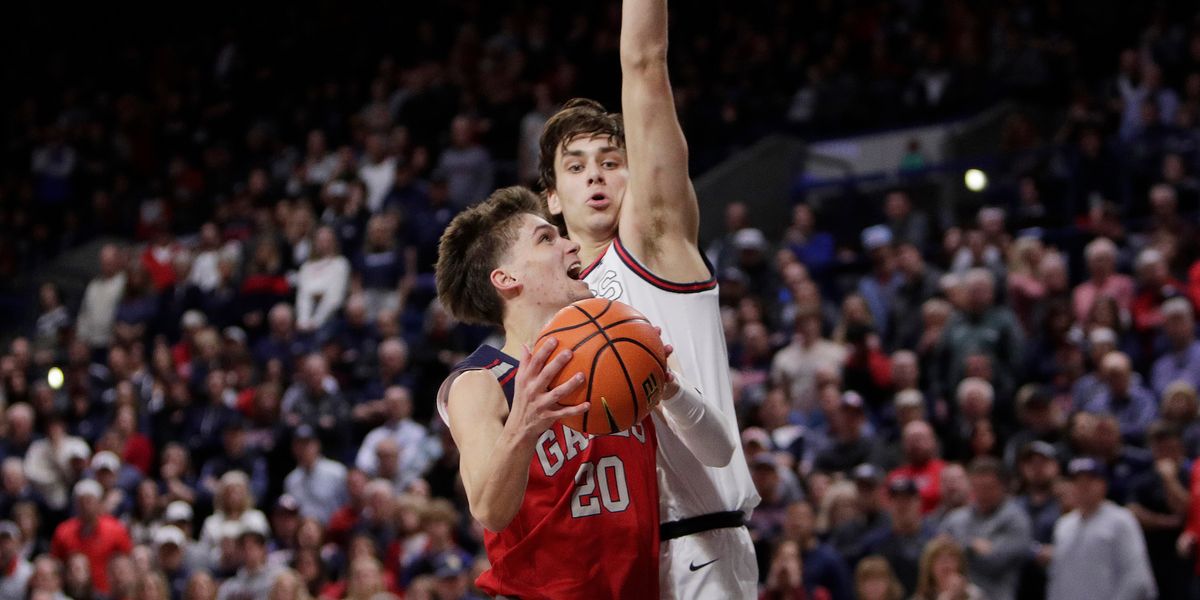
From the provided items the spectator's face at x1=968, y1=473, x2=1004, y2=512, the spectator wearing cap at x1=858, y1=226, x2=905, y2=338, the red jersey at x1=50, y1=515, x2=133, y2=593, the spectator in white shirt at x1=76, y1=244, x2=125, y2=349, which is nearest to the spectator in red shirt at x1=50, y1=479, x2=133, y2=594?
the red jersey at x1=50, y1=515, x2=133, y2=593

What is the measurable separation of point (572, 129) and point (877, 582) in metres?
4.25

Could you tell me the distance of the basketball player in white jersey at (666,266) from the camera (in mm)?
4426

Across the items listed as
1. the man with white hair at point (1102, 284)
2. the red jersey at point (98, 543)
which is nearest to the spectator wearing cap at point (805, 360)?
the man with white hair at point (1102, 284)

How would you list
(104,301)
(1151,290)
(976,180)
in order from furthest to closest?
(104,301) < (976,180) < (1151,290)

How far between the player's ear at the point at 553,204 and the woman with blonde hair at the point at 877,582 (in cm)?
407

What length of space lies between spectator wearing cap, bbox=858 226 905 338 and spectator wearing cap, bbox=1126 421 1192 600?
→ 297cm

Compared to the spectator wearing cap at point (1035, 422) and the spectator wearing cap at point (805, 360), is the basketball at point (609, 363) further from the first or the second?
the spectator wearing cap at point (805, 360)

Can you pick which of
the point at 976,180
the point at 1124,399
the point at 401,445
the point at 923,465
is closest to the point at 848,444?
the point at 923,465

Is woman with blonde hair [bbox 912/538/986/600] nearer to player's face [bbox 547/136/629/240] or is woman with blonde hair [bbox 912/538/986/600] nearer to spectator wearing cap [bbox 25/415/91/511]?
player's face [bbox 547/136/629/240]

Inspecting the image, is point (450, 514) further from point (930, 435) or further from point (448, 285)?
point (448, 285)

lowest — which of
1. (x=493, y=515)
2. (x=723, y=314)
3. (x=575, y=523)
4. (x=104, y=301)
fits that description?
(x=723, y=314)

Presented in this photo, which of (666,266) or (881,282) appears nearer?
(666,266)

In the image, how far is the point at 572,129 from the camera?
4910mm

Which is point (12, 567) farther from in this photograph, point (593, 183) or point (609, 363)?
point (609, 363)
